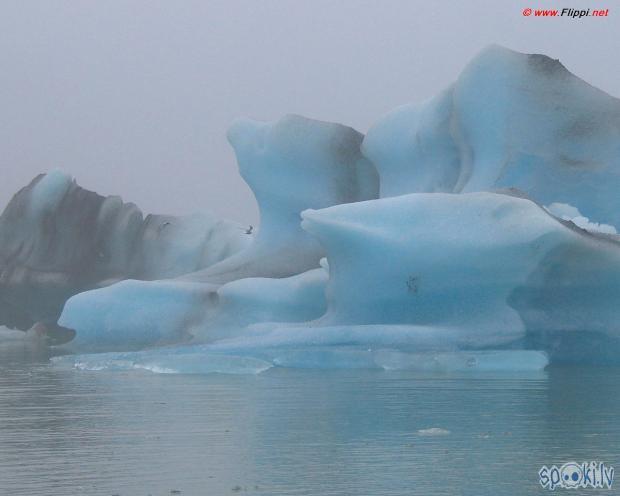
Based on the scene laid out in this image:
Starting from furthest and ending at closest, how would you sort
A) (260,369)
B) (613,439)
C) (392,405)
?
(260,369)
(392,405)
(613,439)

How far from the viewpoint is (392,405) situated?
848cm

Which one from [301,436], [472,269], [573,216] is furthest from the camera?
[573,216]

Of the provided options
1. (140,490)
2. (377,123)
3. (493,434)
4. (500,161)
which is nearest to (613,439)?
(493,434)

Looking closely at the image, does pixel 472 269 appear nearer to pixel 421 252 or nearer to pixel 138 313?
pixel 421 252

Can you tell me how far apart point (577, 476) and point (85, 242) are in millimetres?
21656

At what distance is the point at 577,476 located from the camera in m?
5.36

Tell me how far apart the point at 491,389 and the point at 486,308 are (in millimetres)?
4268

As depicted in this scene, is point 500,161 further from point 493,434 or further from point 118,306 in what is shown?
point 493,434

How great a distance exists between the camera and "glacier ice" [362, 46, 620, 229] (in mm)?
16141

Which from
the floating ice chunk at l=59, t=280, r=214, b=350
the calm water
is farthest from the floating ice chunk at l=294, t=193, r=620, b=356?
the floating ice chunk at l=59, t=280, r=214, b=350

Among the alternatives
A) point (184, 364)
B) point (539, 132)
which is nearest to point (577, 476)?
point (184, 364)

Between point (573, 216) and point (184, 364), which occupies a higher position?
point (573, 216)

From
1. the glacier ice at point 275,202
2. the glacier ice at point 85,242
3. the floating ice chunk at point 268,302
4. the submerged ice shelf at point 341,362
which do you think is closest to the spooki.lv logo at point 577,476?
the submerged ice shelf at point 341,362

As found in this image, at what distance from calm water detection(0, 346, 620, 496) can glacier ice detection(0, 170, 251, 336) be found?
14900 millimetres
